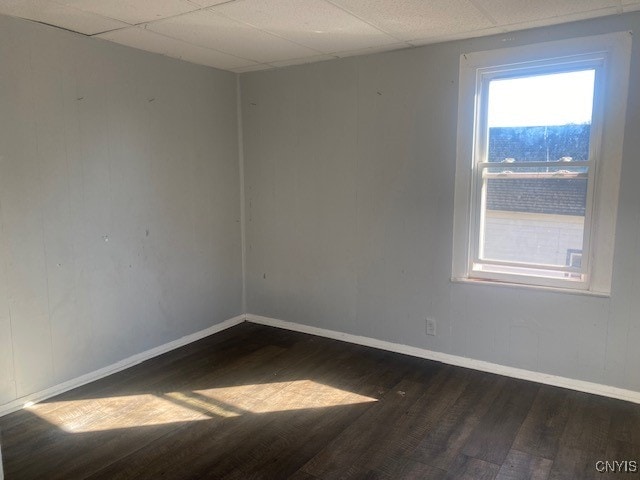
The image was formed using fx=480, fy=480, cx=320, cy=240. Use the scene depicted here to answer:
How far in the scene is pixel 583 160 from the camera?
3.07 metres

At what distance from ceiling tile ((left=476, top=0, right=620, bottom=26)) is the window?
0.76 feet

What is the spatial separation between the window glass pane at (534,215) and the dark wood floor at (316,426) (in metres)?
0.90

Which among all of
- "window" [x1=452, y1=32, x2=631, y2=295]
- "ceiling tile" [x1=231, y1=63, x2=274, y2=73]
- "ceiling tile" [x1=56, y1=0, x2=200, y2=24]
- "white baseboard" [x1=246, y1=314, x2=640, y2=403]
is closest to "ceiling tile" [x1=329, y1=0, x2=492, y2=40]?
"window" [x1=452, y1=32, x2=631, y2=295]

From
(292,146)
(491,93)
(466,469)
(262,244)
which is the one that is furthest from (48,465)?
(491,93)

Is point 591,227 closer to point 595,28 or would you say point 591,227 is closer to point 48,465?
point 595,28

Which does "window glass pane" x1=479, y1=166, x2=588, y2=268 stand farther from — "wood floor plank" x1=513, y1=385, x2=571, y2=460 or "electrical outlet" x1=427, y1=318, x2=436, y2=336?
"wood floor plank" x1=513, y1=385, x2=571, y2=460

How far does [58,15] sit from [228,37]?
1012 mm

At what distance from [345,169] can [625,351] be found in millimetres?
2335

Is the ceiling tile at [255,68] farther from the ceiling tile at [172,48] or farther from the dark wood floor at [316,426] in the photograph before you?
the dark wood floor at [316,426]

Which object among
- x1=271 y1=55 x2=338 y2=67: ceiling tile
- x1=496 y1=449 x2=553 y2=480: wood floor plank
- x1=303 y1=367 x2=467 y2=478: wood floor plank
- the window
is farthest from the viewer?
x1=271 y1=55 x2=338 y2=67: ceiling tile

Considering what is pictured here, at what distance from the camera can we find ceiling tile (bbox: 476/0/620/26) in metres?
2.62

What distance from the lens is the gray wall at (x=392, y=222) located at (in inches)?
120

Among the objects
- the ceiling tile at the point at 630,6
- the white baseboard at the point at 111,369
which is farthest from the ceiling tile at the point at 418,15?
the white baseboard at the point at 111,369

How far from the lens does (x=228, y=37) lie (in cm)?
325
